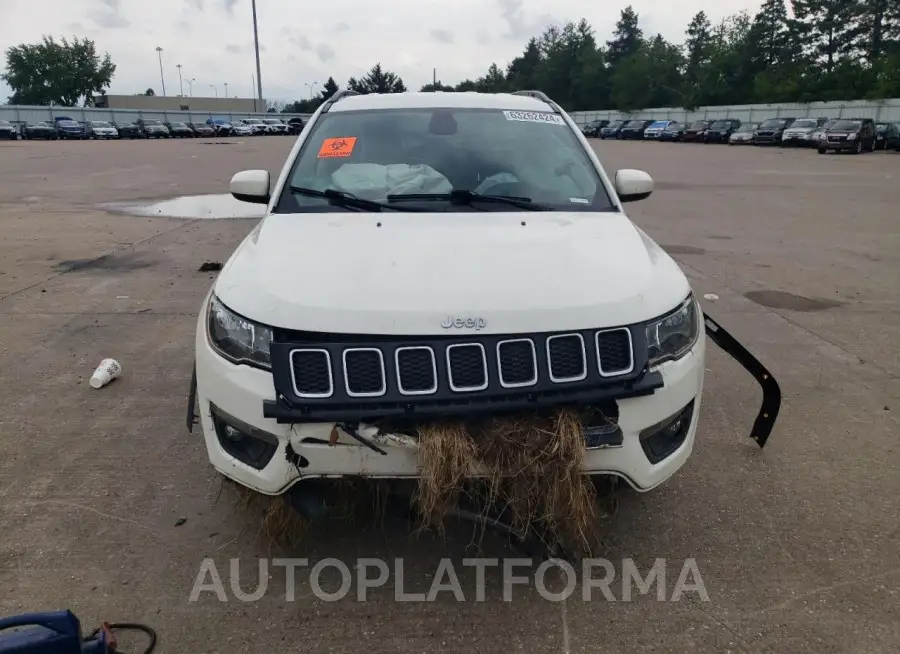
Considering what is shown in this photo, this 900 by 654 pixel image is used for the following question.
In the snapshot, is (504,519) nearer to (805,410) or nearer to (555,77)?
(805,410)

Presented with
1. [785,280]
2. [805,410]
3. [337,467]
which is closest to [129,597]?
[337,467]

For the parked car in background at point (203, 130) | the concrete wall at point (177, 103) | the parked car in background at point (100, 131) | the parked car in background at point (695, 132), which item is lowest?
the concrete wall at point (177, 103)

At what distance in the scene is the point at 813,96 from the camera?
2586 inches

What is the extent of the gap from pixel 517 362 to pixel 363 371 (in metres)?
Answer: 0.51

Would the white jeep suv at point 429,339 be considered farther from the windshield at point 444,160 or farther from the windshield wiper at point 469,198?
the windshield at point 444,160

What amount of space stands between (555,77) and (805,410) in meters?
116

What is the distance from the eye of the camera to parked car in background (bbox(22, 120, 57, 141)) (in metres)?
54.3

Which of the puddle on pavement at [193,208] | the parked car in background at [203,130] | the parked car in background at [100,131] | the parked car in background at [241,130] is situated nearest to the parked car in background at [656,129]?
the parked car in background at [241,130]

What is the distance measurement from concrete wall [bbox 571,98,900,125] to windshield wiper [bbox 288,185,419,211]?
4503cm

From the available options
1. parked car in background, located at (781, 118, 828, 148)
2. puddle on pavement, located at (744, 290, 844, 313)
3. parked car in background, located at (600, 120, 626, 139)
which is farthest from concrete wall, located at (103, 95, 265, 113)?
puddle on pavement, located at (744, 290, 844, 313)

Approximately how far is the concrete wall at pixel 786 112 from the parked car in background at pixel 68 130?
37.6m

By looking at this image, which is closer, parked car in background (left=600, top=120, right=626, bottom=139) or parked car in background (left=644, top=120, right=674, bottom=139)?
parked car in background (left=644, top=120, right=674, bottom=139)

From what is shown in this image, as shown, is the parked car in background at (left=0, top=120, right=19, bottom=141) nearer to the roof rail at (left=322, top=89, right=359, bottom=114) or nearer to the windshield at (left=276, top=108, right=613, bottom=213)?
the roof rail at (left=322, top=89, right=359, bottom=114)

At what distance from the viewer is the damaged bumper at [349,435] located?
2.51m
